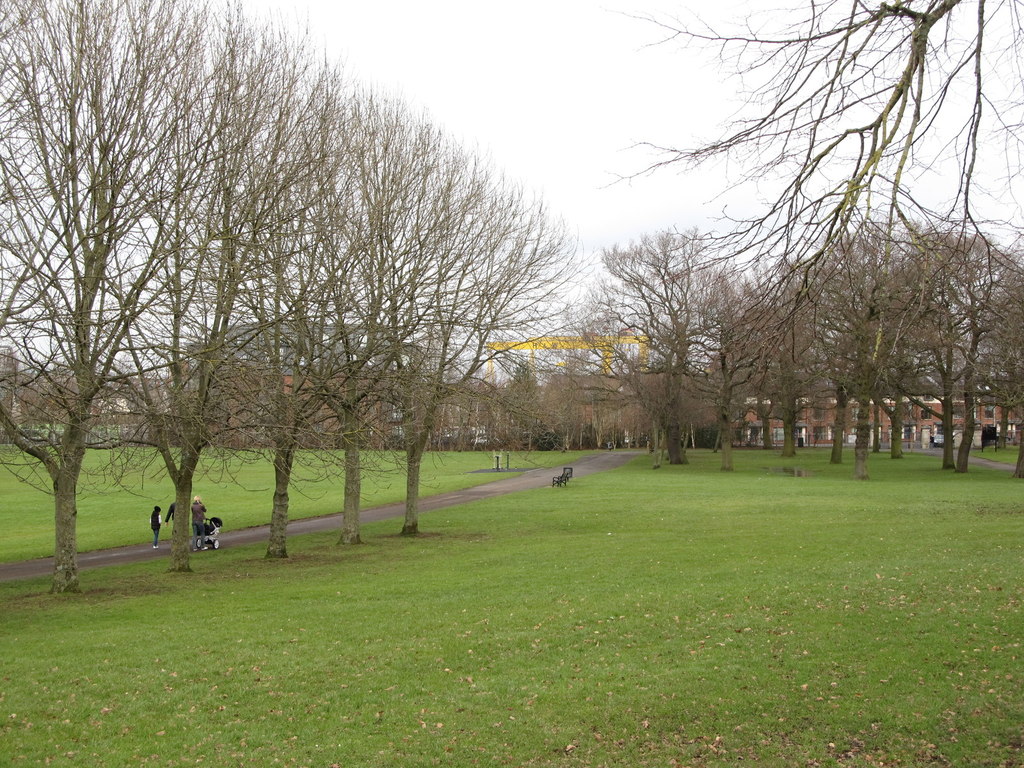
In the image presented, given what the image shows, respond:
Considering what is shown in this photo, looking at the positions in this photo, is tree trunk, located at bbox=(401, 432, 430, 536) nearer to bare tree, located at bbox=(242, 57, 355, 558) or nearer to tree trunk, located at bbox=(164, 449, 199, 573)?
bare tree, located at bbox=(242, 57, 355, 558)

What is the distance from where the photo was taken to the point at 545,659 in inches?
374

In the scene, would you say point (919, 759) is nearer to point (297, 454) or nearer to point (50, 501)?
point (297, 454)

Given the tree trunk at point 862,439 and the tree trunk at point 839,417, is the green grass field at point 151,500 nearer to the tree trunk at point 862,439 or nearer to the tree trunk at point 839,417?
the tree trunk at point 862,439

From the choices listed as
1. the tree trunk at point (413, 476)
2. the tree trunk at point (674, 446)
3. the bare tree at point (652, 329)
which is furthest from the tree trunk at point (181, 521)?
the tree trunk at point (674, 446)

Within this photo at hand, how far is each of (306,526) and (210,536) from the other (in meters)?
5.71

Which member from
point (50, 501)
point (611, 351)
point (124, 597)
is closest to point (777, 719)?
point (124, 597)

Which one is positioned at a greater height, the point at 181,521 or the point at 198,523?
the point at 181,521

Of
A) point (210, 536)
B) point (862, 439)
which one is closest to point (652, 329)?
point (862, 439)

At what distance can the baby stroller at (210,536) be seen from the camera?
75.5ft

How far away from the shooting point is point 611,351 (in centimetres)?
4897

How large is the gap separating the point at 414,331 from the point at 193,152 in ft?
21.2

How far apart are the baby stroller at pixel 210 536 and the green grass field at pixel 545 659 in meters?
4.08

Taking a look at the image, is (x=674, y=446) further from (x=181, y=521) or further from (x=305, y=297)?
(x=305, y=297)

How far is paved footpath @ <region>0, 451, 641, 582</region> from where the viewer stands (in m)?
20.1
